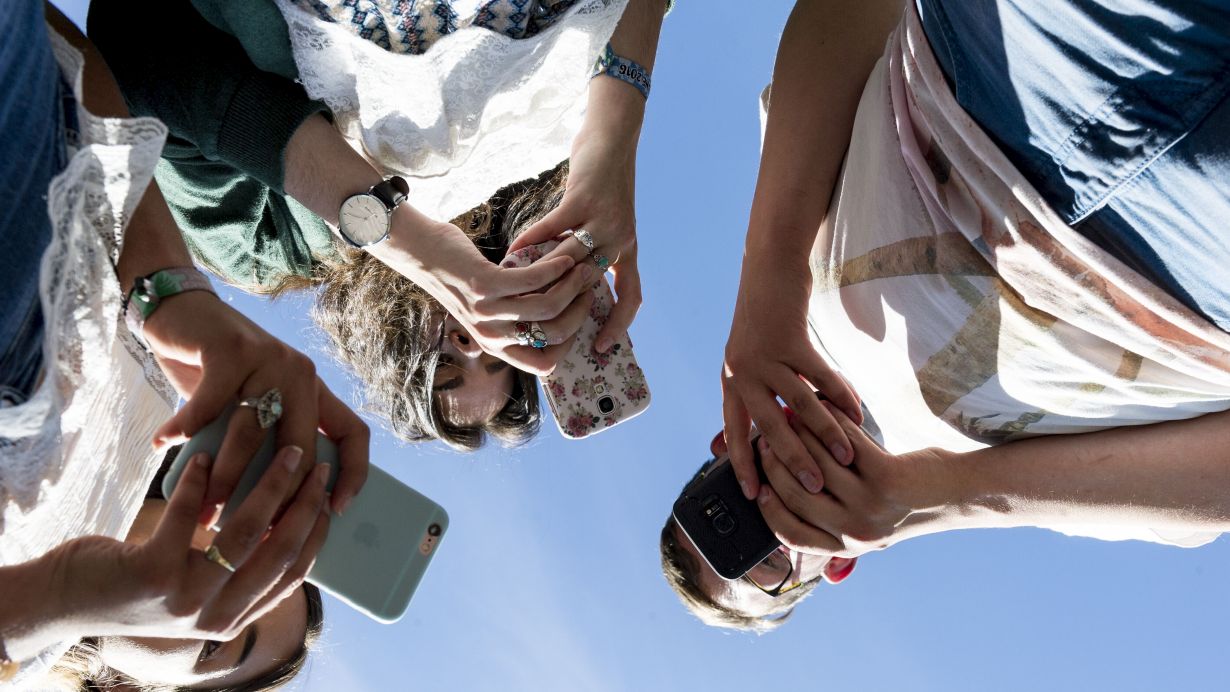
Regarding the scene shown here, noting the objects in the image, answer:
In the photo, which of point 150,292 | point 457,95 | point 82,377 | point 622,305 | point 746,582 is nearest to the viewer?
point 82,377

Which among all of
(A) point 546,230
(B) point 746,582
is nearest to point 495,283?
(A) point 546,230

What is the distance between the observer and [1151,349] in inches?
47.4

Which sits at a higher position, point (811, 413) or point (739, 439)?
point (811, 413)

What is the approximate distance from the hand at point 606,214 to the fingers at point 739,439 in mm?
299

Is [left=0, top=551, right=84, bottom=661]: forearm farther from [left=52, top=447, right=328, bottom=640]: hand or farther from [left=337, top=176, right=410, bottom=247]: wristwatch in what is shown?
[left=337, top=176, right=410, bottom=247]: wristwatch

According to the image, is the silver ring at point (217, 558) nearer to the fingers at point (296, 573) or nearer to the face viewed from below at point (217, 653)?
the fingers at point (296, 573)

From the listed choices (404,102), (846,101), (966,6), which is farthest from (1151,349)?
(404,102)

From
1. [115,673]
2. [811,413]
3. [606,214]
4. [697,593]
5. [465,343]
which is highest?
[606,214]

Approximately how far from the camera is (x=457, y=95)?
5.22ft

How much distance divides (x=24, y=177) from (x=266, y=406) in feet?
1.40

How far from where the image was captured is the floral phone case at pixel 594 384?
179 centimetres

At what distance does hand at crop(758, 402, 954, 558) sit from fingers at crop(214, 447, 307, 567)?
2.94 feet

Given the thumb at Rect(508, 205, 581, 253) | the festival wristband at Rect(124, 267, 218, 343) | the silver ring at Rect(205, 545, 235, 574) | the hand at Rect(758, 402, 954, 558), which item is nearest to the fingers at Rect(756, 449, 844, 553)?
the hand at Rect(758, 402, 954, 558)

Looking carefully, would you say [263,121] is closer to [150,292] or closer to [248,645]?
[150,292]
